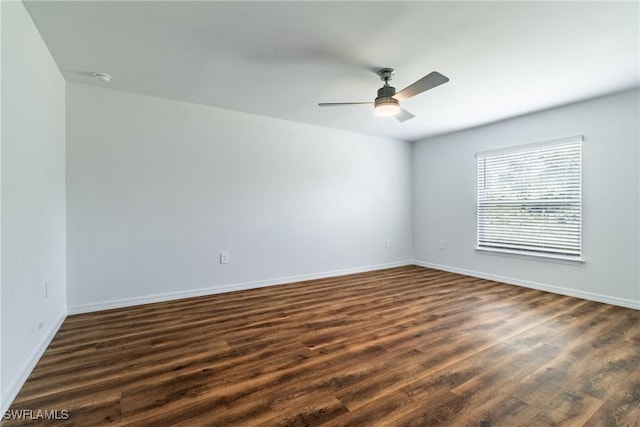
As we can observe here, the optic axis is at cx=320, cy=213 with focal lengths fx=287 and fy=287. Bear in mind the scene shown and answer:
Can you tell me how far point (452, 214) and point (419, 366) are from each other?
3487mm

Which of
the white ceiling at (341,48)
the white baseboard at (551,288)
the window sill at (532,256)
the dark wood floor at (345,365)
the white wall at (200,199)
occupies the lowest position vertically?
the dark wood floor at (345,365)

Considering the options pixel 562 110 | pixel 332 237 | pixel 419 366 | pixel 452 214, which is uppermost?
pixel 562 110

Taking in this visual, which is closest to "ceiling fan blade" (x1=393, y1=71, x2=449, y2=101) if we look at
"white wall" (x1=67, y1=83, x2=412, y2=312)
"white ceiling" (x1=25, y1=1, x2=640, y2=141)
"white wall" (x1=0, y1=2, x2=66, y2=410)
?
"white ceiling" (x1=25, y1=1, x2=640, y2=141)

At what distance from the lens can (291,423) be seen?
1423mm

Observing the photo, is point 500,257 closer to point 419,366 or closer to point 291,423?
point 419,366

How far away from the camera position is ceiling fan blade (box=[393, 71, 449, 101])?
2113 mm

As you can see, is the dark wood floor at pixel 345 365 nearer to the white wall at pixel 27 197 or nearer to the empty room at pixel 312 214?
the empty room at pixel 312 214

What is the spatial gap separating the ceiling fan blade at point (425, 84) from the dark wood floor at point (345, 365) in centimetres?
204

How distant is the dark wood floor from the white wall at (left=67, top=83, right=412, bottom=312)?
489mm

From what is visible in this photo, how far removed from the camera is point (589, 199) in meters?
3.39

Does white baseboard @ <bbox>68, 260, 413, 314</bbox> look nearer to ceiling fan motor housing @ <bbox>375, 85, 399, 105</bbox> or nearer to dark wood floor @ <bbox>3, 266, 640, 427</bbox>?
dark wood floor @ <bbox>3, 266, 640, 427</bbox>

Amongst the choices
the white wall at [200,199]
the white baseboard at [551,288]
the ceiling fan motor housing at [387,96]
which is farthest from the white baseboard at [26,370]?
the white baseboard at [551,288]

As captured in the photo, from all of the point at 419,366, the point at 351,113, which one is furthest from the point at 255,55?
the point at 419,366

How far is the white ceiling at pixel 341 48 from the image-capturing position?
6.09 ft
